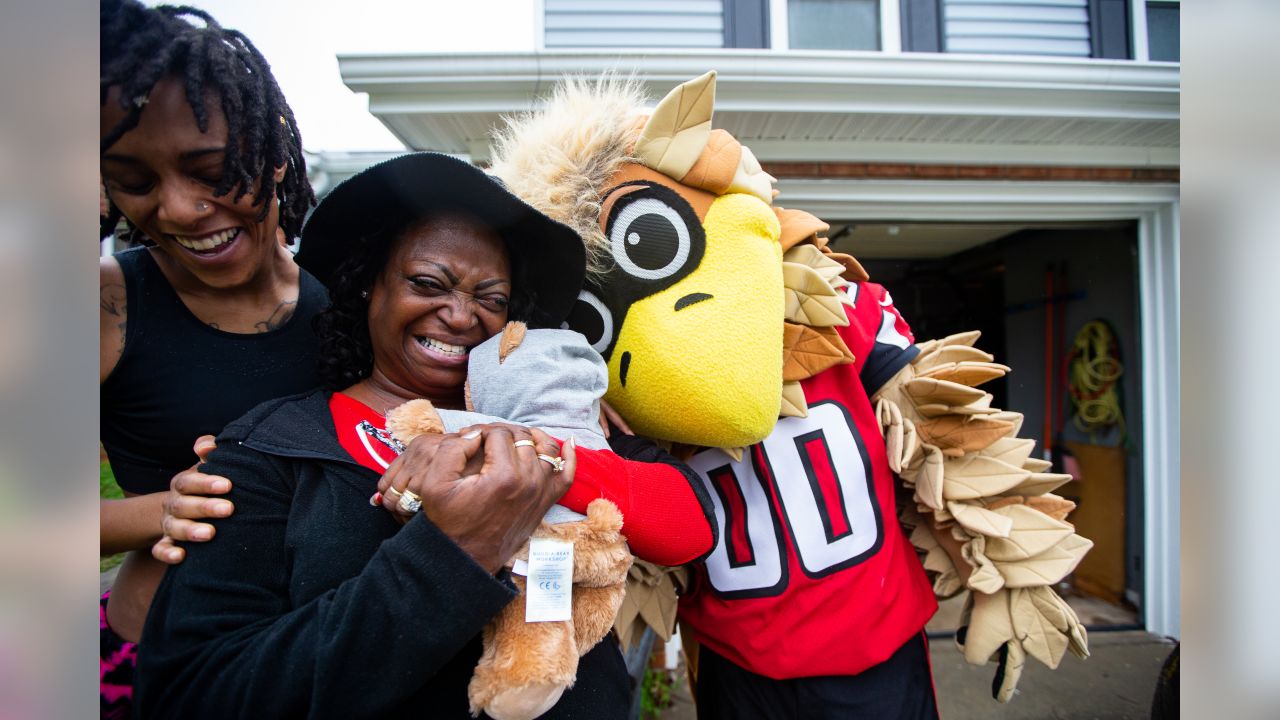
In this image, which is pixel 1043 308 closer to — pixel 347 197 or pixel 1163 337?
pixel 1163 337

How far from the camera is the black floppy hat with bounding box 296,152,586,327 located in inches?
41.3

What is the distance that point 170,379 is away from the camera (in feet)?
3.76

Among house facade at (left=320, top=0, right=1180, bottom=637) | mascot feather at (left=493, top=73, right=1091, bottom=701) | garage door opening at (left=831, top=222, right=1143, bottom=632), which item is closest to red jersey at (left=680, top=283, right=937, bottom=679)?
mascot feather at (left=493, top=73, right=1091, bottom=701)

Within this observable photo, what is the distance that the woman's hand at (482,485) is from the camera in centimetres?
82

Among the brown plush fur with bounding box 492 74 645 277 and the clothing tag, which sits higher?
the brown plush fur with bounding box 492 74 645 277

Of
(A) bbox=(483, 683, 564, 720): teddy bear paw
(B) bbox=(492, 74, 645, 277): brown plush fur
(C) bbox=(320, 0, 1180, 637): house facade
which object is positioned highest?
(C) bbox=(320, 0, 1180, 637): house facade

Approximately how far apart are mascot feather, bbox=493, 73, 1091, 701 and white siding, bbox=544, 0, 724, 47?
241 centimetres

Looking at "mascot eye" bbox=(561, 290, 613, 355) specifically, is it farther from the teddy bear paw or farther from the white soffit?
the white soffit

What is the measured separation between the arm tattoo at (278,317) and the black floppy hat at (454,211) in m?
0.14

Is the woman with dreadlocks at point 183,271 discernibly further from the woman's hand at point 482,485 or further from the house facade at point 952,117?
the house facade at point 952,117

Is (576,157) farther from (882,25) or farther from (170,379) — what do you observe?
(882,25)

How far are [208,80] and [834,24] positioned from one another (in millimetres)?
3631
